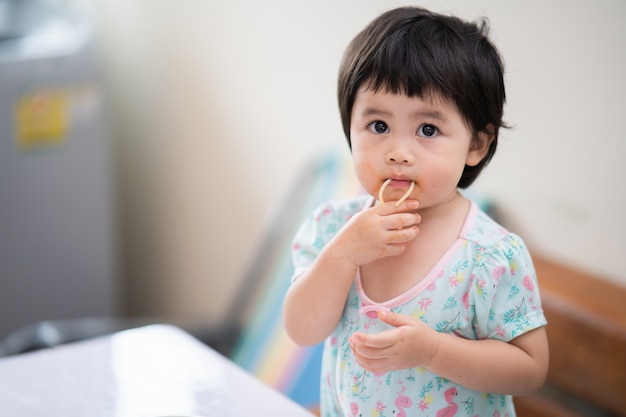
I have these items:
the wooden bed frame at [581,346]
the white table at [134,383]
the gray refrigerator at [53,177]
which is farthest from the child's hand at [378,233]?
the gray refrigerator at [53,177]

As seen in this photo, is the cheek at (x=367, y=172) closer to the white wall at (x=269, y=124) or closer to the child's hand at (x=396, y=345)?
the child's hand at (x=396, y=345)

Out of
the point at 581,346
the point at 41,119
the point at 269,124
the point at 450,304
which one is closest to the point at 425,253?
the point at 450,304

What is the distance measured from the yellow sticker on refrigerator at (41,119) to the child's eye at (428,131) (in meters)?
1.44

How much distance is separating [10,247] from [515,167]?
1.25 m

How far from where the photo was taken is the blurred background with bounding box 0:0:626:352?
1.46 m

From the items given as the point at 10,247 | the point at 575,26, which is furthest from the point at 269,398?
the point at 10,247

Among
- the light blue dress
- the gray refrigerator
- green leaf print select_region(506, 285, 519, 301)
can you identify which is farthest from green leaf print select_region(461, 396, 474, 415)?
the gray refrigerator

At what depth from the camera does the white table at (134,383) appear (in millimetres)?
897

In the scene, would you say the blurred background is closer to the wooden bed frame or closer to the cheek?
the wooden bed frame

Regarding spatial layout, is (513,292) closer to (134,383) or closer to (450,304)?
(450,304)

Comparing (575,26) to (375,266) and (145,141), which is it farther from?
(145,141)

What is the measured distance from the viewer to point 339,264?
2.56ft

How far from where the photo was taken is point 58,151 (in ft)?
6.81

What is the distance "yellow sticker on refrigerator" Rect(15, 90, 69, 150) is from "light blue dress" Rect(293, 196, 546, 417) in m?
1.39
